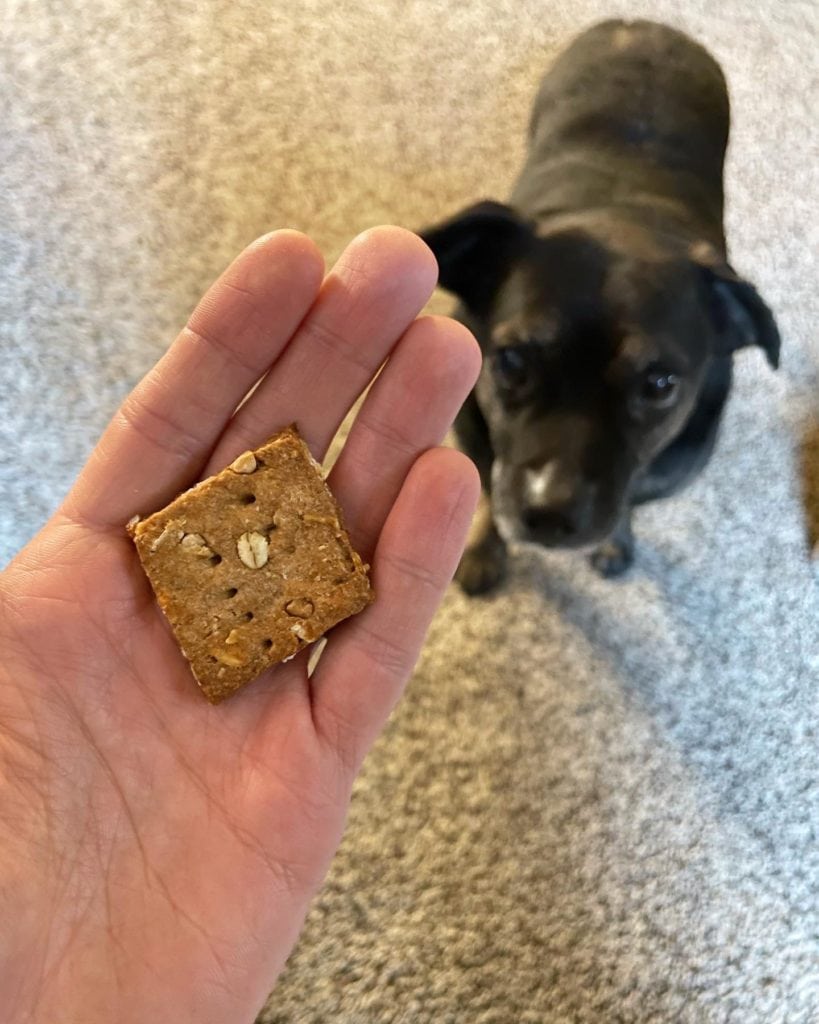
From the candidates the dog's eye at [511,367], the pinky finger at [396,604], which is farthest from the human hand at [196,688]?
the dog's eye at [511,367]

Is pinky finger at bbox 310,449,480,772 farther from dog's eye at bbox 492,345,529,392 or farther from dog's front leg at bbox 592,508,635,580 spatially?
dog's front leg at bbox 592,508,635,580

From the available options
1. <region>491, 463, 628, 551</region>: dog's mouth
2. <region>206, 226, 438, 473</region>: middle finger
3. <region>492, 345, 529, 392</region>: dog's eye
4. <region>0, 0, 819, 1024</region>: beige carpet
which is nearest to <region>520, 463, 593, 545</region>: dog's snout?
<region>491, 463, 628, 551</region>: dog's mouth

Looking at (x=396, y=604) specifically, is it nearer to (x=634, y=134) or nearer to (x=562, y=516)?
(x=562, y=516)

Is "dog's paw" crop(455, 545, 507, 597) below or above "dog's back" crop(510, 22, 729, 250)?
below

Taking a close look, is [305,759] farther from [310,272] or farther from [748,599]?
[748,599]

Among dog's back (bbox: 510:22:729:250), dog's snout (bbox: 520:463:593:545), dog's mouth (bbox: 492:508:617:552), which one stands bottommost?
dog's mouth (bbox: 492:508:617:552)

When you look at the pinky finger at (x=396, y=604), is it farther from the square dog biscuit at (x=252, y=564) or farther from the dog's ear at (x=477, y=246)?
the dog's ear at (x=477, y=246)

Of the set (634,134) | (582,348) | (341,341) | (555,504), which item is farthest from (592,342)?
(634,134)
